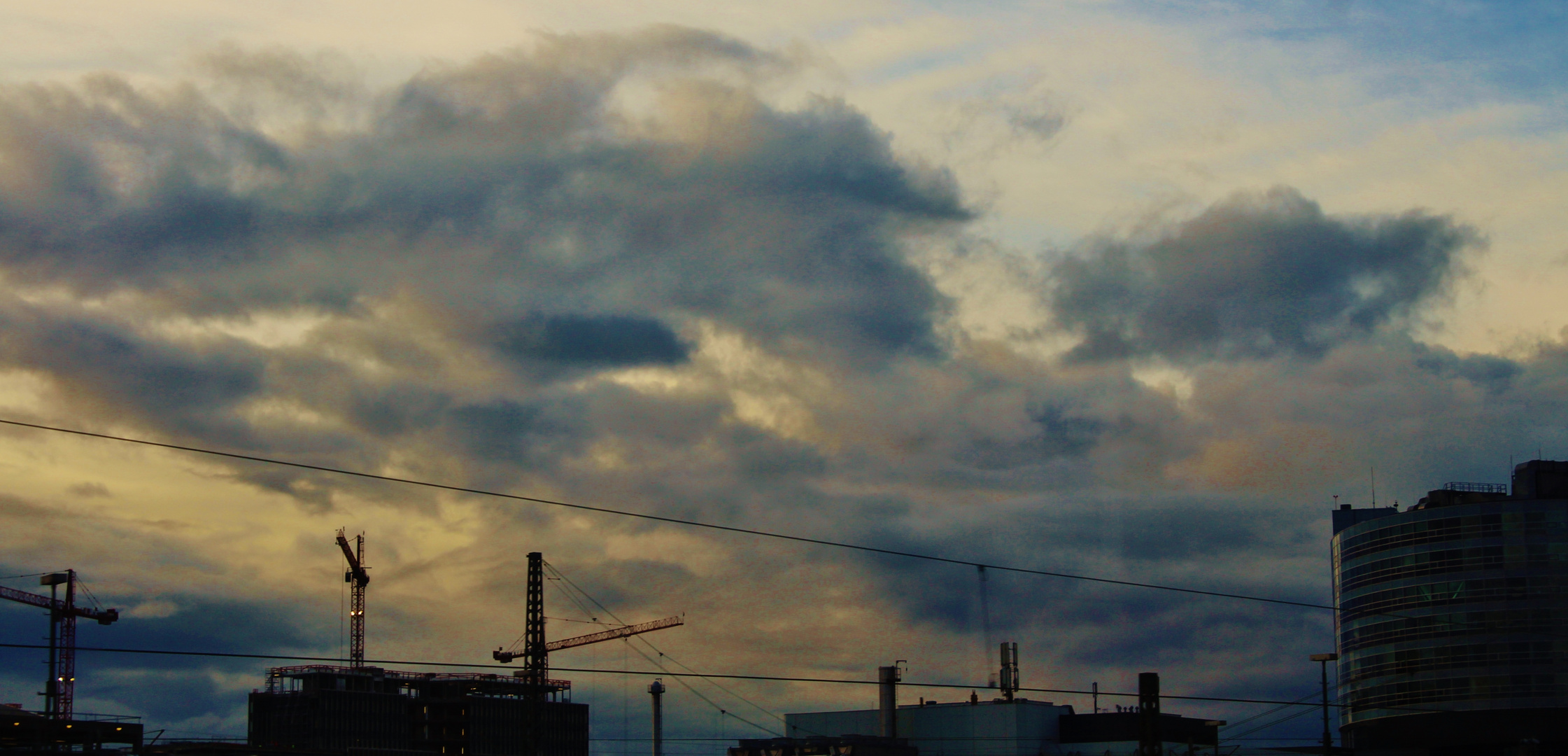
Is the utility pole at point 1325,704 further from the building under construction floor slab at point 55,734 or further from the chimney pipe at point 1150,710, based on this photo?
the building under construction floor slab at point 55,734

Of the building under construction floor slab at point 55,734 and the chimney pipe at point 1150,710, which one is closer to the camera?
the chimney pipe at point 1150,710

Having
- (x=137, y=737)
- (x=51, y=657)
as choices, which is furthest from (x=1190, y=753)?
(x=51, y=657)

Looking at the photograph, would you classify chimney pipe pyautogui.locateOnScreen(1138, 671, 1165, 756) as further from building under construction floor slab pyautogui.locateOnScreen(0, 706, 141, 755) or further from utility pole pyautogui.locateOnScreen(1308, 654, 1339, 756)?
building under construction floor slab pyautogui.locateOnScreen(0, 706, 141, 755)

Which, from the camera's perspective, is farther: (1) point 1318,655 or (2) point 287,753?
(2) point 287,753

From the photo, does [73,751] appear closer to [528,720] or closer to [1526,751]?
[528,720]

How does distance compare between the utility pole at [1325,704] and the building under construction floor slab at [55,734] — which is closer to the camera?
the utility pole at [1325,704]

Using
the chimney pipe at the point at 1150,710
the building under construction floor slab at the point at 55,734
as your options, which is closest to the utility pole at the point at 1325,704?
the chimney pipe at the point at 1150,710

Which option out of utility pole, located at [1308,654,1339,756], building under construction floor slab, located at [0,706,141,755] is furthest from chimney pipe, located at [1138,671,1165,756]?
building under construction floor slab, located at [0,706,141,755]

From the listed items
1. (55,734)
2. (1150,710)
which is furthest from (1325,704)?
(55,734)

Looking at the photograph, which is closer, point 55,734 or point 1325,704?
point 1325,704

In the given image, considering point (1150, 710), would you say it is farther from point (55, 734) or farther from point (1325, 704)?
point (55, 734)

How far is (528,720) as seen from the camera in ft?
399

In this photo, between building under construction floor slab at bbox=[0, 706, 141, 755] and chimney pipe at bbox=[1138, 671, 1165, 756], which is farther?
building under construction floor slab at bbox=[0, 706, 141, 755]

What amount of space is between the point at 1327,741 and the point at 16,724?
113 metres
